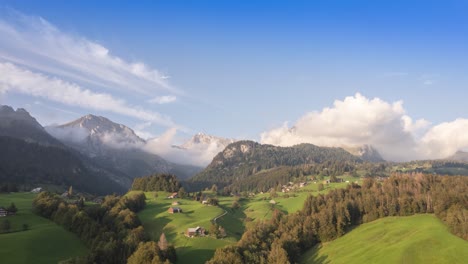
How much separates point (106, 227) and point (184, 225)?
30580 millimetres

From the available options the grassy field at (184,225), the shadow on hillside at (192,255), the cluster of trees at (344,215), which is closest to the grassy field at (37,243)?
the shadow on hillside at (192,255)

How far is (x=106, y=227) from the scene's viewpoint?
12712cm

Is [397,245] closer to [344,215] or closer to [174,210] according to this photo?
[344,215]

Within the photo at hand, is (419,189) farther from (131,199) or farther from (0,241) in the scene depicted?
(0,241)

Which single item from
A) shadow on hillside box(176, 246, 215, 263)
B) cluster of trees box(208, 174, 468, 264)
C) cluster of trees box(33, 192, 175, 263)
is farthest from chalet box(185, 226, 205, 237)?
cluster of trees box(208, 174, 468, 264)

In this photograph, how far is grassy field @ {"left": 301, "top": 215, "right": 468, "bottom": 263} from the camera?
258ft

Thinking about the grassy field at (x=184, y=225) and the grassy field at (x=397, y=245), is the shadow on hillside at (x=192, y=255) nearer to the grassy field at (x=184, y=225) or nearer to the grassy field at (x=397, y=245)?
the grassy field at (x=184, y=225)

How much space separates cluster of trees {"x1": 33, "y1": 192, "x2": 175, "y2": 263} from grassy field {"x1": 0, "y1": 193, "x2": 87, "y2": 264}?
13.2 feet

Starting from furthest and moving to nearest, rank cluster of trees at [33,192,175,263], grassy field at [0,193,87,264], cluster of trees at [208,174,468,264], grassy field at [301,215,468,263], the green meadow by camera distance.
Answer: the green meadow → cluster of trees at [208,174,468,264] → cluster of trees at [33,192,175,263] → grassy field at [0,193,87,264] → grassy field at [301,215,468,263]

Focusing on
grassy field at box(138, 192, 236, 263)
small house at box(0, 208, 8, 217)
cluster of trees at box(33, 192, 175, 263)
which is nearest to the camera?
cluster of trees at box(33, 192, 175, 263)

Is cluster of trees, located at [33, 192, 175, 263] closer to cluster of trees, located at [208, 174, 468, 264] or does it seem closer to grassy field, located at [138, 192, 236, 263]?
grassy field, located at [138, 192, 236, 263]

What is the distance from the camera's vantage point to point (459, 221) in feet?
318

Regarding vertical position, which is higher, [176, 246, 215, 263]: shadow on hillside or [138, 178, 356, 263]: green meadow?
[138, 178, 356, 263]: green meadow

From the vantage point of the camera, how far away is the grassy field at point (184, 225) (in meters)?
112
